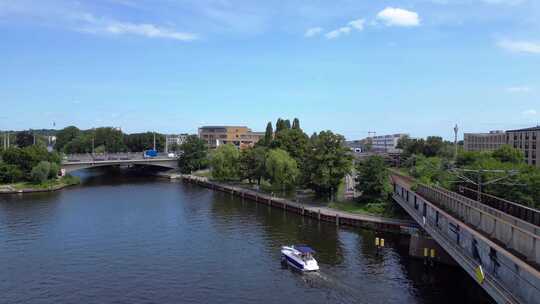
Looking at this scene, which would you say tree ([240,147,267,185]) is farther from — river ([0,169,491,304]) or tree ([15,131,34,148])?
tree ([15,131,34,148])

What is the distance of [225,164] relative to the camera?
329 feet

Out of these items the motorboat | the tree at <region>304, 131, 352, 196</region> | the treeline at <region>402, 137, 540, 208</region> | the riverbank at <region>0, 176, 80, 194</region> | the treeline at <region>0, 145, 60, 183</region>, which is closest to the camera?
the motorboat

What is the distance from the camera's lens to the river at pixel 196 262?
1251 inches

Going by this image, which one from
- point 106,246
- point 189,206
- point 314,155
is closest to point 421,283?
point 106,246

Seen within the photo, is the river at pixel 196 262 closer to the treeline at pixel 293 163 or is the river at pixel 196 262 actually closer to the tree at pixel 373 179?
the treeline at pixel 293 163

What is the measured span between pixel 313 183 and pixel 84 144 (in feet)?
450

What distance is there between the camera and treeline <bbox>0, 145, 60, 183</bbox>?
292ft

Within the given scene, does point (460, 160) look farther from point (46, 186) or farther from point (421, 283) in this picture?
point (46, 186)

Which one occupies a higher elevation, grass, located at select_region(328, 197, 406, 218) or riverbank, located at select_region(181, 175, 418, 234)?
grass, located at select_region(328, 197, 406, 218)

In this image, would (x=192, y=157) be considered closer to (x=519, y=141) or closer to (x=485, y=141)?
(x=519, y=141)

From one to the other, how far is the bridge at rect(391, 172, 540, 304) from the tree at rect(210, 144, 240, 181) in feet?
205

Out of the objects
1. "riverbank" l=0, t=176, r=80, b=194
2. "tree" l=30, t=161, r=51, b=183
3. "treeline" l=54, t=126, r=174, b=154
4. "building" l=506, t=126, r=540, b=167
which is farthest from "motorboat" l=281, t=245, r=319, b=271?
"treeline" l=54, t=126, r=174, b=154

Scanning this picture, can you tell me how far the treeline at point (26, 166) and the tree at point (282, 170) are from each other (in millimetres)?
46433

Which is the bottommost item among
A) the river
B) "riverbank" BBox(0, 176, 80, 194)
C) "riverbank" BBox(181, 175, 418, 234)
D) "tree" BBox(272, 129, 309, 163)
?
the river
